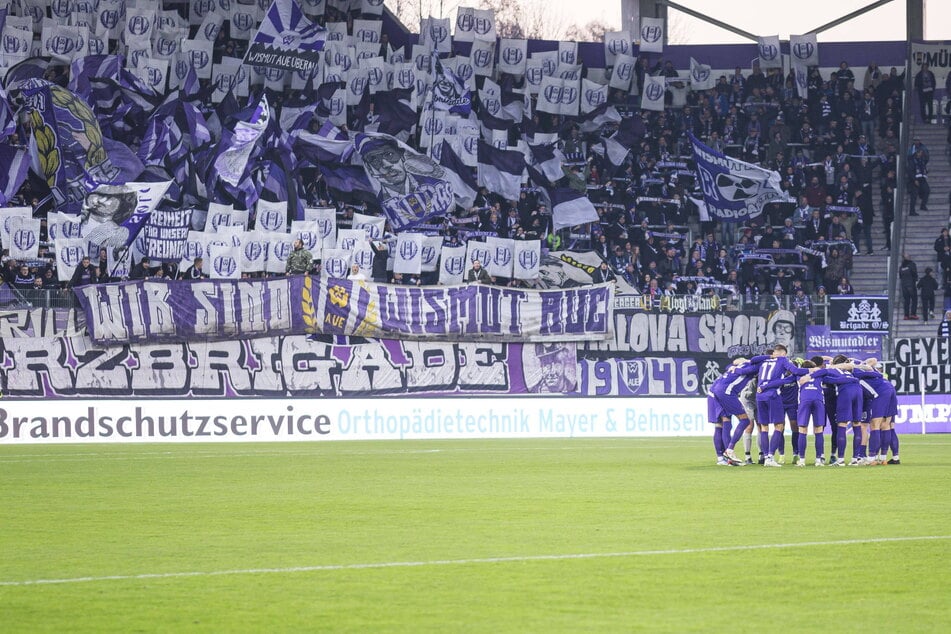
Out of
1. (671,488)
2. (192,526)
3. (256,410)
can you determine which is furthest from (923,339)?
(192,526)

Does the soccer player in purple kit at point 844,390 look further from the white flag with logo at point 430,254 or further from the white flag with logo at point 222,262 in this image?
the white flag with logo at point 430,254

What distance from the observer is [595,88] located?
152ft

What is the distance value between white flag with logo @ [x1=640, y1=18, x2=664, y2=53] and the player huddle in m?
26.6

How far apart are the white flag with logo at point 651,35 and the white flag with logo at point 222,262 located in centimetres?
1783

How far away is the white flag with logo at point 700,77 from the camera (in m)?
47.6

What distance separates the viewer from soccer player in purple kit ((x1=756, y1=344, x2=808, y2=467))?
2245cm

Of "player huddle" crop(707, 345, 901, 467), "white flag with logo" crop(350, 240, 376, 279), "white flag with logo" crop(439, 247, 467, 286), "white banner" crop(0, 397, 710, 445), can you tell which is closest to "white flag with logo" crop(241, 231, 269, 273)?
"white flag with logo" crop(350, 240, 376, 279)

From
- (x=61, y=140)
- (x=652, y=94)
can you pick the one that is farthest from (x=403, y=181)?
(x=652, y=94)

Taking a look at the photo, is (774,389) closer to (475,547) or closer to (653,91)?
(475,547)

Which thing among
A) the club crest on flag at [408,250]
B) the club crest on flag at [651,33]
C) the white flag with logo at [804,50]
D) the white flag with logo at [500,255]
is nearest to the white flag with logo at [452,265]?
the white flag with logo at [500,255]

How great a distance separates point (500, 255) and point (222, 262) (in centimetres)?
746

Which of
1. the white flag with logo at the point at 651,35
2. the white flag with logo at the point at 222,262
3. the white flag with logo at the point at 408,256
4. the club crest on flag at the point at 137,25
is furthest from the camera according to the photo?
the white flag with logo at the point at 651,35

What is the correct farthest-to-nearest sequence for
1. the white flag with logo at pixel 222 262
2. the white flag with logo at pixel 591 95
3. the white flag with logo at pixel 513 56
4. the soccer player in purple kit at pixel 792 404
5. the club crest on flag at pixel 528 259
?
the white flag with logo at pixel 513 56, the white flag with logo at pixel 591 95, the club crest on flag at pixel 528 259, the white flag with logo at pixel 222 262, the soccer player in purple kit at pixel 792 404

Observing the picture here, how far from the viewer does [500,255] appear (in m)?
39.8
